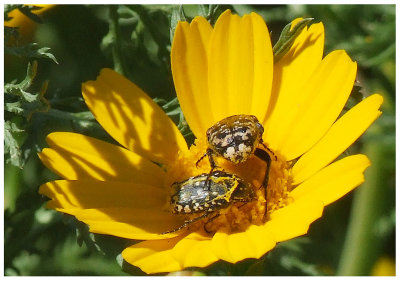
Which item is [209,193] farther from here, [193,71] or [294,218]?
[193,71]

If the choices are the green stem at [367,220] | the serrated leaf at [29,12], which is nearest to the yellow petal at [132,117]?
the serrated leaf at [29,12]

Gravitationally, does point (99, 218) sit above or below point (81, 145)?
below

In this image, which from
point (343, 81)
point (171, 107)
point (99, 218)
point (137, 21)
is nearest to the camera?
point (99, 218)

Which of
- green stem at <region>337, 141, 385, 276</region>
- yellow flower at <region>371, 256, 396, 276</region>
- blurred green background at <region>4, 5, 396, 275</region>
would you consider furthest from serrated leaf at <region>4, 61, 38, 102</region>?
yellow flower at <region>371, 256, 396, 276</region>

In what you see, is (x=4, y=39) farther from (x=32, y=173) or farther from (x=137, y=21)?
(x=32, y=173)

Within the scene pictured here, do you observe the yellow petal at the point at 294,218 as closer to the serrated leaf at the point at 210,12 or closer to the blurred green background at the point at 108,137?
the blurred green background at the point at 108,137

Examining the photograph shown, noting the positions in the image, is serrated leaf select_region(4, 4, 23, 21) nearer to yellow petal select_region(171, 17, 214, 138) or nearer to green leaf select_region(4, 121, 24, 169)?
green leaf select_region(4, 121, 24, 169)

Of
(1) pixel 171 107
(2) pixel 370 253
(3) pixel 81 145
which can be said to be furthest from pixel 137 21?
(2) pixel 370 253
